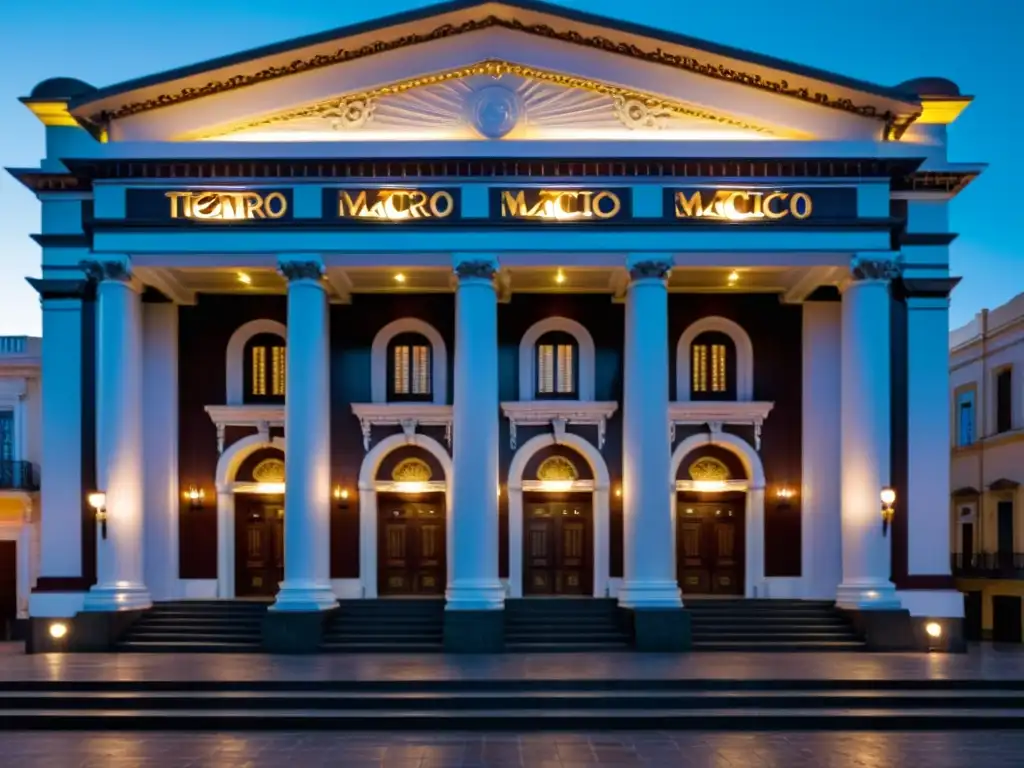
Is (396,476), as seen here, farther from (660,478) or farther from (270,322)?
(660,478)

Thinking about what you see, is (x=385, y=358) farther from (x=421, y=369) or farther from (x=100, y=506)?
(x=100, y=506)

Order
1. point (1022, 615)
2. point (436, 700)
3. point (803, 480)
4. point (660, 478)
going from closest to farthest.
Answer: point (436, 700), point (660, 478), point (803, 480), point (1022, 615)

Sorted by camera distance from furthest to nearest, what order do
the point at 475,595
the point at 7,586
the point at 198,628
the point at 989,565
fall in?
the point at 989,565, the point at 7,586, the point at 198,628, the point at 475,595

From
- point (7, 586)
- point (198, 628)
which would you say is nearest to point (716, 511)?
point (198, 628)

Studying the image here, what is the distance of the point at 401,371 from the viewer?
22.1m

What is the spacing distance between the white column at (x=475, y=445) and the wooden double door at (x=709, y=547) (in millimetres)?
5190

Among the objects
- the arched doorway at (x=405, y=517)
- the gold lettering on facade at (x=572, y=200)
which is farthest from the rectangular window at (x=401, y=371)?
the gold lettering on facade at (x=572, y=200)

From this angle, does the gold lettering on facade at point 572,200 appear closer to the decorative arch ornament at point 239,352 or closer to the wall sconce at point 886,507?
the decorative arch ornament at point 239,352

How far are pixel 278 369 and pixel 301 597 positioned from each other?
5.78 metres

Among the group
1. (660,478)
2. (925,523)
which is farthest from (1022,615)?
(660,478)

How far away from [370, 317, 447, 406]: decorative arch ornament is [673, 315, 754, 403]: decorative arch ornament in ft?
17.2

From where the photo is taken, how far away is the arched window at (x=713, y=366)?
72.5 ft

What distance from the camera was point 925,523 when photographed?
64.6ft

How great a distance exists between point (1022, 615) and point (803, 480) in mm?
8842
